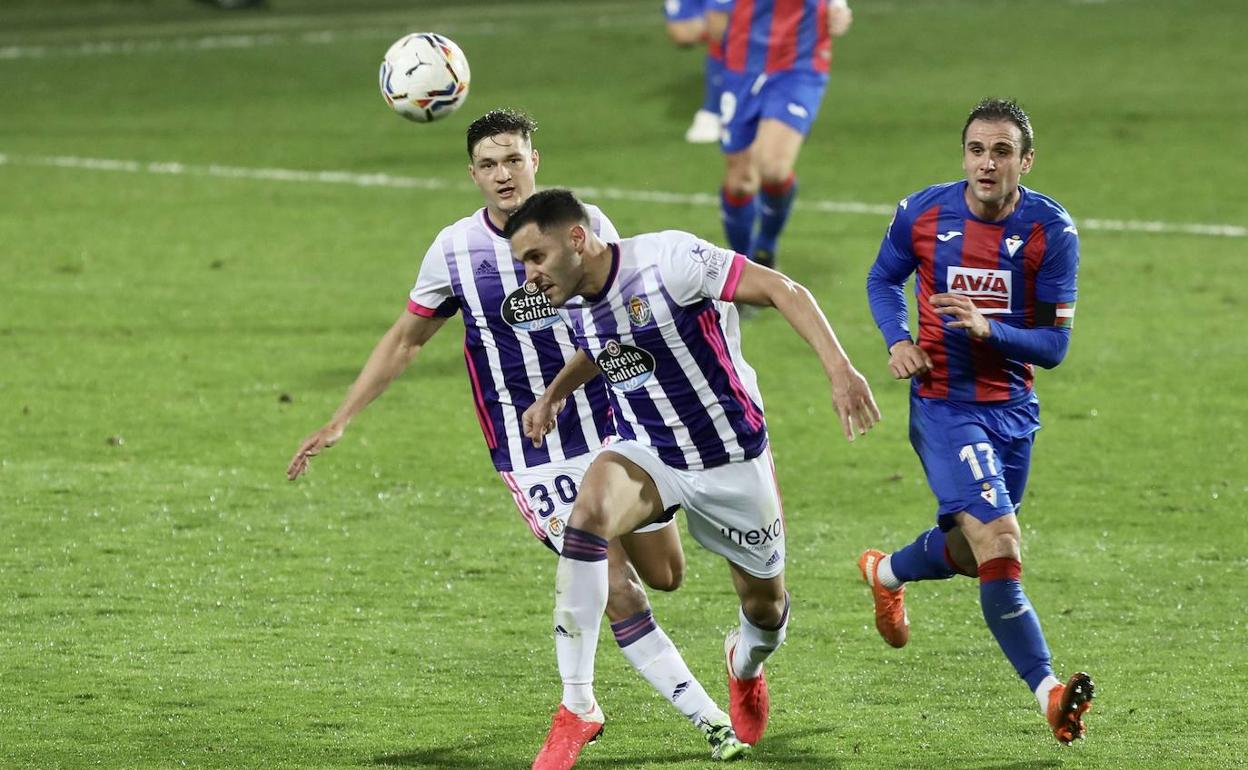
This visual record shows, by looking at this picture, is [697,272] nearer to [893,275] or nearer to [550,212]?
[550,212]

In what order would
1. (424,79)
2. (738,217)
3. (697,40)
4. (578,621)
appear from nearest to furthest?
(578,621)
(424,79)
(738,217)
(697,40)

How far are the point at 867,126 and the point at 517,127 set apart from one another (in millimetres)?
13199

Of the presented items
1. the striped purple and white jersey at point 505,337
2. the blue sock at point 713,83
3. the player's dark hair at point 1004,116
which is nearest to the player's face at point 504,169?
the striped purple and white jersey at point 505,337

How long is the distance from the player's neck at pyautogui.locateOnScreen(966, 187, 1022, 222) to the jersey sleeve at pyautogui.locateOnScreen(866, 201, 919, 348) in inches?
9.9

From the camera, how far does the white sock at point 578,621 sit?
596 cm

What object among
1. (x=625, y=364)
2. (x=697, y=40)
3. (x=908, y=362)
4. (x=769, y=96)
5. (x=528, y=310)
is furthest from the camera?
(x=697, y=40)

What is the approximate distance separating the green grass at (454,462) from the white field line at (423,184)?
0.13m

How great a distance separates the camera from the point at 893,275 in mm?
6992

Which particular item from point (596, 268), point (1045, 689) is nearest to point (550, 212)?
point (596, 268)

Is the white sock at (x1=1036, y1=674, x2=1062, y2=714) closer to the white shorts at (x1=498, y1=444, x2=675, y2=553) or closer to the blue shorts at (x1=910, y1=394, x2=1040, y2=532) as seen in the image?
the blue shorts at (x1=910, y1=394, x2=1040, y2=532)

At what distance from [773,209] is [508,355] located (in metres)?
6.45

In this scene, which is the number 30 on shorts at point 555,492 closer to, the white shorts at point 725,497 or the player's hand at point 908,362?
the white shorts at point 725,497

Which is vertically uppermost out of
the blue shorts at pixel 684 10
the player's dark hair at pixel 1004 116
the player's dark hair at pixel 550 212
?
the blue shorts at pixel 684 10

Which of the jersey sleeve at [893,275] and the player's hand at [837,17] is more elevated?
the player's hand at [837,17]
